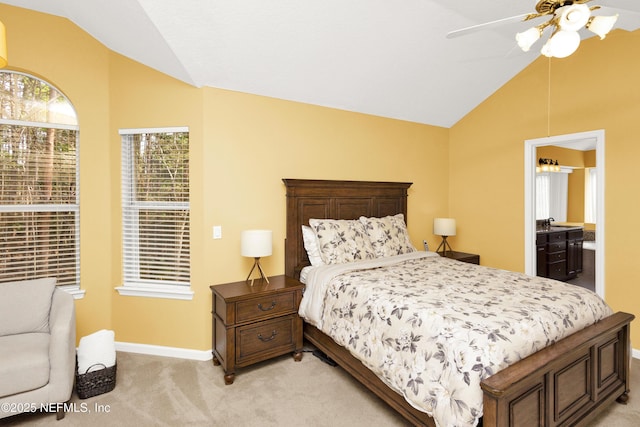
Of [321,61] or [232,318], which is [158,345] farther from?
[321,61]

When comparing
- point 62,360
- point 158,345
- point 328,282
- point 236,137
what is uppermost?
point 236,137

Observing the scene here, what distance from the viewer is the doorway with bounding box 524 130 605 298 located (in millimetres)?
3385

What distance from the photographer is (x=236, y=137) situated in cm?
320

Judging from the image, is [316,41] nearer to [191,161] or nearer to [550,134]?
[191,161]

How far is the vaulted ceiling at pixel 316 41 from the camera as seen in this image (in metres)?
2.52

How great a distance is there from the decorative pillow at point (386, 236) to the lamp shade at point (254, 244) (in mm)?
1180

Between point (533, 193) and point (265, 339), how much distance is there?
3.46m

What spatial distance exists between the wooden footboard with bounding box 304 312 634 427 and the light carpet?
0.20 m

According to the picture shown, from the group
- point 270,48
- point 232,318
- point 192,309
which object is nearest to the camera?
point 232,318

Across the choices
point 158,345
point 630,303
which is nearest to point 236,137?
point 158,345

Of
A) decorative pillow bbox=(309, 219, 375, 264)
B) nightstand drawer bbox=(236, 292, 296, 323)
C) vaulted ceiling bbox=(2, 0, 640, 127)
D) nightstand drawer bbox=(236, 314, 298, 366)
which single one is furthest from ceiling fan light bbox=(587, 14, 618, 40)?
nightstand drawer bbox=(236, 314, 298, 366)

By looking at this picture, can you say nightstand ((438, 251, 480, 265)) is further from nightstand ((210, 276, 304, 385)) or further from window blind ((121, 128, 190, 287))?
window blind ((121, 128, 190, 287))

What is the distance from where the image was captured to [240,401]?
246cm

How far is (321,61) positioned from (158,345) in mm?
3087
